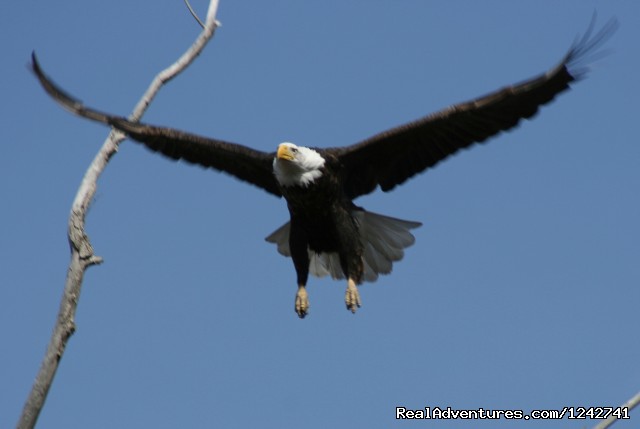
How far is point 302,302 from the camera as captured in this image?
7.48 metres

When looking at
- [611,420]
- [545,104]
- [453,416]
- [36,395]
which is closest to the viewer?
[611,420]

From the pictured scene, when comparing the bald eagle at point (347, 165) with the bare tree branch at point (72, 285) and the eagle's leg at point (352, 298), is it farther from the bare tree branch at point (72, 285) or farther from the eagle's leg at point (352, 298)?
the bare tree branch at point (72, 285)

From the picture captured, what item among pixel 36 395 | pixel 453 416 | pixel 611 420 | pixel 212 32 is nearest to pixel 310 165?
pixel 212 32

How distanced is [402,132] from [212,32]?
1.43m

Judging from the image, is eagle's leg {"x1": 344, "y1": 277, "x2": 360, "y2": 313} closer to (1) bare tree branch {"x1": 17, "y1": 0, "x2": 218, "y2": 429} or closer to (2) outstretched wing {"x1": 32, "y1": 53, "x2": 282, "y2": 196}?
(2) outstretched wing {"x1": 32, "y1": 53, "x2": 282, "y2": 196}

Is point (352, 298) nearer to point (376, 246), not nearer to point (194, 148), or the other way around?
point (376, 246)

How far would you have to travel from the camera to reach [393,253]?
8.23 meters

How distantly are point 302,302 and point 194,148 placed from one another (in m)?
1.42

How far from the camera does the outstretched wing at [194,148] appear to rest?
7.75 metres

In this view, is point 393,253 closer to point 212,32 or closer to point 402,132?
point 402,132

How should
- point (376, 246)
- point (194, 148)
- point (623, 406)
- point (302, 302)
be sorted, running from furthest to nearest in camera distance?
point (376, 246), point (194, 148), point (302, 302), point (623, 406)

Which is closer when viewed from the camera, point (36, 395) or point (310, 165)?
point (36, 395)

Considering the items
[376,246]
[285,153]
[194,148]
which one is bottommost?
[376,246]

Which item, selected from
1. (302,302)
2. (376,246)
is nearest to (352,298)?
(302,302)
